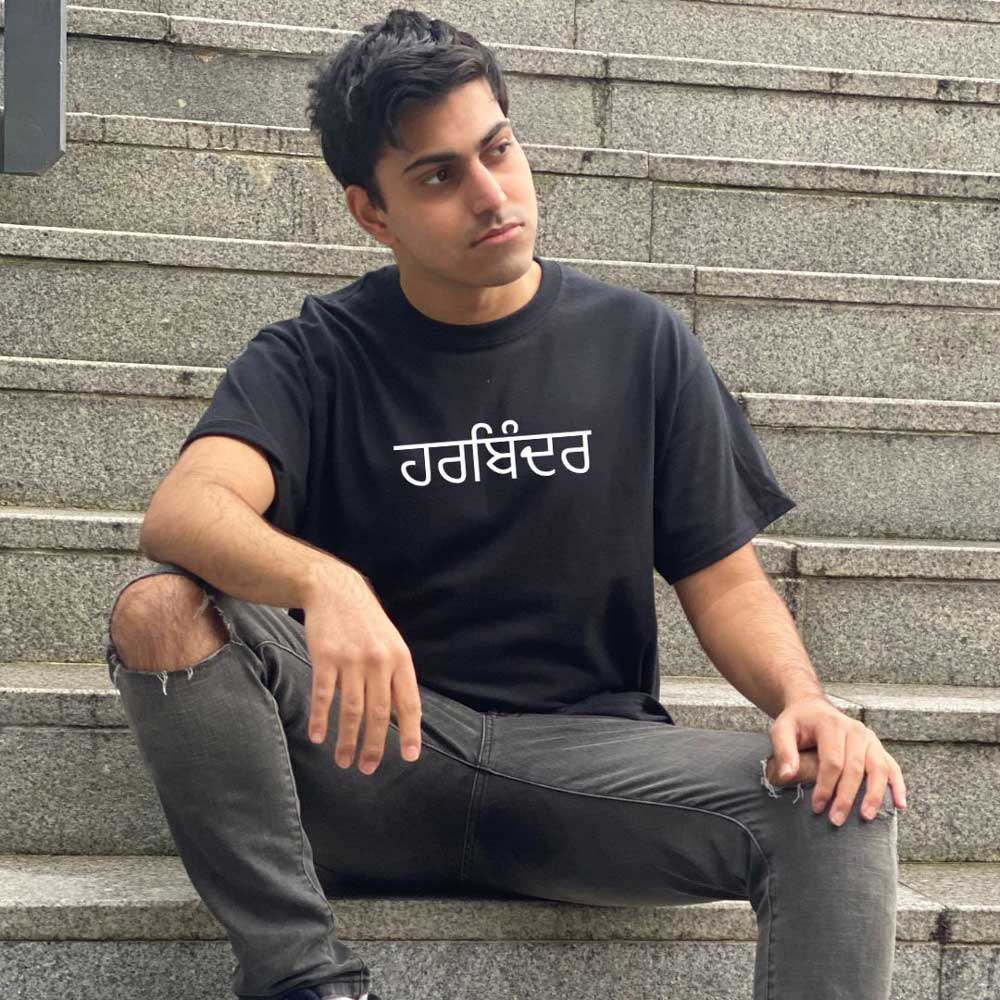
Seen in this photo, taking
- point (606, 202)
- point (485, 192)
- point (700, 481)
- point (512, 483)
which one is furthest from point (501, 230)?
point (606, 202)

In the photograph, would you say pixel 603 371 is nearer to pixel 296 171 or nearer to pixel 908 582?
pixel 908 582

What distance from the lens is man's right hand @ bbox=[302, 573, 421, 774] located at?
204 cm

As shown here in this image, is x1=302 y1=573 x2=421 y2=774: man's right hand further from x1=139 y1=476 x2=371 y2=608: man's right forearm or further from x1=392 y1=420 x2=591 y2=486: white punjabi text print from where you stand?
x1=392 y1=420 x2=591 y2=486: white punjabi text print

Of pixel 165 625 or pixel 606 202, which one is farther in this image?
pixel 606 202

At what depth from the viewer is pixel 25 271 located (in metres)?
3.64

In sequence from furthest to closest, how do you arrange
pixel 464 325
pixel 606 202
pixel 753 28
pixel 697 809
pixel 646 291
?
pixel 753 28 → pixel 606 202 → pixel 646 291 → pixel 464 325 → pixel 697 809

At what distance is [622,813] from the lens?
92.2 inches

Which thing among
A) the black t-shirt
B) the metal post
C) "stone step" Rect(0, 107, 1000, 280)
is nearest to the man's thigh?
the black t-shirt

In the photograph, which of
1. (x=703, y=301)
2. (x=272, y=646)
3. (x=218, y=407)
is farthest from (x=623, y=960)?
(x=703, y=301)

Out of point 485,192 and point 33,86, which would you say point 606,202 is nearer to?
point 33,86

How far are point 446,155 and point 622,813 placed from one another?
105 cm

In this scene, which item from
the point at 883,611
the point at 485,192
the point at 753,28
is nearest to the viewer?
the point at 485,192

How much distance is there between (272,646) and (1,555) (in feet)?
3.23

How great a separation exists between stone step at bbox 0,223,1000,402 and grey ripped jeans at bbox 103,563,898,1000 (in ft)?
4.68
